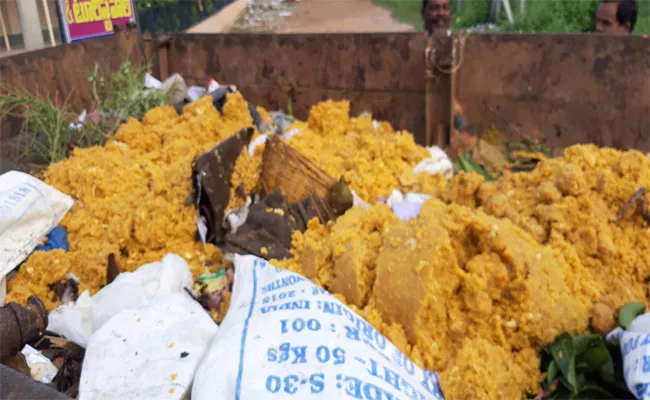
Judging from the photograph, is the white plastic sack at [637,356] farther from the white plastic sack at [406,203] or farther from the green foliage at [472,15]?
the green foliage at [472,15]

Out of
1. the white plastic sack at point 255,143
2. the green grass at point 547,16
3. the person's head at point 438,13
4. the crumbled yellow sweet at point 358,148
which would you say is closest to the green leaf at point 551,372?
the crumbled yellow sweet at point 358,148

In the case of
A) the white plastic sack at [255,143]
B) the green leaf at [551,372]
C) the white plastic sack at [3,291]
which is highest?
the white plastic sack at [255,143]

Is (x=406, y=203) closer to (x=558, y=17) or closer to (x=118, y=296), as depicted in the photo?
(x=118, y=296)

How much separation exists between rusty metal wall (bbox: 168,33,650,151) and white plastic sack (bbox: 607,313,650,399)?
197 centimetres

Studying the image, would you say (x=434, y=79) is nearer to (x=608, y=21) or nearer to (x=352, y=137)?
(x=352, y=137)

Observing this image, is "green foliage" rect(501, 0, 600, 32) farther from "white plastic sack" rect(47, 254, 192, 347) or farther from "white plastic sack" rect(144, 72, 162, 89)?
"white plastic sack" rect(47, 254, 192, 347)

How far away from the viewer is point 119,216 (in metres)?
2.76

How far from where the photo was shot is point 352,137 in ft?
12.5

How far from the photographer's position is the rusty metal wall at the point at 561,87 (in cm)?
336

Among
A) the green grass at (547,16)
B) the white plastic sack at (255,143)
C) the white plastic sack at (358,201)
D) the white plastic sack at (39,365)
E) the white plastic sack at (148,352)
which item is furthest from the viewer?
the green grass at (547,16)

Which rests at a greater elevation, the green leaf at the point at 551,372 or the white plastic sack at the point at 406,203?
the white plastic sack at the point at 406,203

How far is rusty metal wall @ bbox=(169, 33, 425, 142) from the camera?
3.90 metres

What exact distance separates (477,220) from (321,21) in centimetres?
1415

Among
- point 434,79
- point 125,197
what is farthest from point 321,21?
point 125,197
